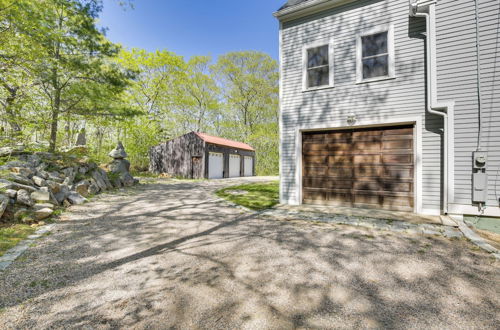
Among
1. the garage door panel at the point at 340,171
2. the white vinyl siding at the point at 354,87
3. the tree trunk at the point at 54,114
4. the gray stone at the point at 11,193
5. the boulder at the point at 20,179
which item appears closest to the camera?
the gray stone at the point at 11,193

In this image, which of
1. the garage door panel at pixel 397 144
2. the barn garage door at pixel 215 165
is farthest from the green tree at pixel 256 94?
the garage door panel at pixel 397 144

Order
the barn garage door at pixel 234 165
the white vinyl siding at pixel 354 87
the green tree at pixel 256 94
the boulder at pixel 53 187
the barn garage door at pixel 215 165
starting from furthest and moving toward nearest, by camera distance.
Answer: the green tree at pixel 256 94
the barn garage door at pixel 234 165
the barn garage door at pixel 215 165
the boulder at pixel 53 187
the white vinyl siding at pixel 354 87

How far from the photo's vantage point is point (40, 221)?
15.0 ft

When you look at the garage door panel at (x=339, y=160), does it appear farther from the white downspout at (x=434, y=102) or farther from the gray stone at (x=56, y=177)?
the gray stone at (x=56, y=177)

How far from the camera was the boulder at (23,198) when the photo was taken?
15.2 ft

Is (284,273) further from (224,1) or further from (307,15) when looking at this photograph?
(224,1)

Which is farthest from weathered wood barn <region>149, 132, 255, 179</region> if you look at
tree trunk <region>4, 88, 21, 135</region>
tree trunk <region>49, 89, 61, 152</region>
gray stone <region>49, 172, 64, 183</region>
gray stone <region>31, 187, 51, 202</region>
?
gray stone <region>31, 187, 51, 202</region>

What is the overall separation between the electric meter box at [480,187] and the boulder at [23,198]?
30.7ft

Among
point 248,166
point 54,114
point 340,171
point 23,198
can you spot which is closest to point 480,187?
point 340,171

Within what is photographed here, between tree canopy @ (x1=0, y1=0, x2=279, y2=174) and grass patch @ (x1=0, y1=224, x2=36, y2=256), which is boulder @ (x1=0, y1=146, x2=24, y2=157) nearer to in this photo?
tree canopy @ (x1=0, y1=0, x2=279, y2=174)

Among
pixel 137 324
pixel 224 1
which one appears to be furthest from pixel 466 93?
pixel 224 1

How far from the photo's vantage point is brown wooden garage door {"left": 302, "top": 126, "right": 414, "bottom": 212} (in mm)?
5504

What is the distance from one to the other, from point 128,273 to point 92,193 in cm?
638

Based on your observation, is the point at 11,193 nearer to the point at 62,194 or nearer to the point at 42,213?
the point at 42,213
